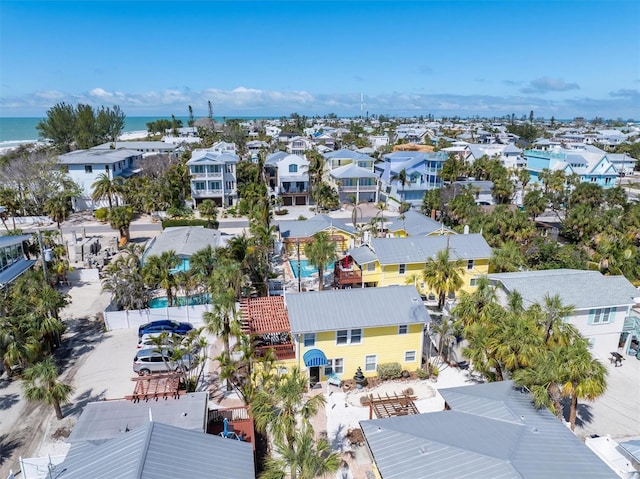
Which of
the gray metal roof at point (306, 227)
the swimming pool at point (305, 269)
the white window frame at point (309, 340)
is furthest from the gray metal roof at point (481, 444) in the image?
the gray metal roof at point (306, 227)

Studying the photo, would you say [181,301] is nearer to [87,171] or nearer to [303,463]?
[303,463]

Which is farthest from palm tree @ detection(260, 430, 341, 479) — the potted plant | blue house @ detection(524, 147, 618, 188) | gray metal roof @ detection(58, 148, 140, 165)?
blue house @ detection(524, 147, 618, 188)

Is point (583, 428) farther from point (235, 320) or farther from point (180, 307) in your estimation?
point (180, 307)

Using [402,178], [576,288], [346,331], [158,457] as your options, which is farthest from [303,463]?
[402,178]

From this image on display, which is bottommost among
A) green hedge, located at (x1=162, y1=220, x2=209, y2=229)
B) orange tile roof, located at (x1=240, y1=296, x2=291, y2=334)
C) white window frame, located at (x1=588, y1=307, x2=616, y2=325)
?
green hedge, located at (x1=162, y1=220, x2=209, y2=229)

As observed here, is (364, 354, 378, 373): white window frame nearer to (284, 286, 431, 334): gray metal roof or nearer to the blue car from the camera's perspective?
(284, 286, 431, 334): gray metal roof

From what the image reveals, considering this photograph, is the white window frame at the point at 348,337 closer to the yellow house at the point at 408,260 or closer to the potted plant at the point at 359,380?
the potted plant at the point at 359,380

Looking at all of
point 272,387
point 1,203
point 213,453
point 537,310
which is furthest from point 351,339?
point 1,203
